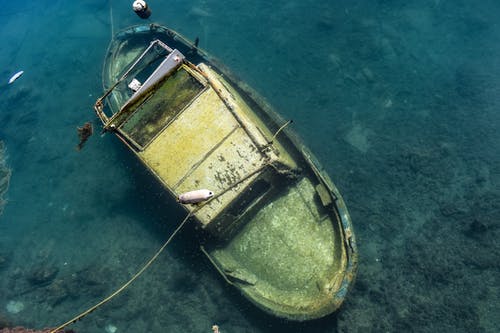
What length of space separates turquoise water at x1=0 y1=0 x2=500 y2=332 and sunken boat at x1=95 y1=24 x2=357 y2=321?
4.38 feet

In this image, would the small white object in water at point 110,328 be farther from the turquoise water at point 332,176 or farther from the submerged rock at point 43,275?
the submerged rock at point 43,275

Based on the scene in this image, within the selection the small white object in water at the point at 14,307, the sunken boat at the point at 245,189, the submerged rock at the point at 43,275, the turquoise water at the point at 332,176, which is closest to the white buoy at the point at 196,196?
the sunken boat at the point at 245,189

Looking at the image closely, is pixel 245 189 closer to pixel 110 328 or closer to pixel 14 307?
pixel 110 328

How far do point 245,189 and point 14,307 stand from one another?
A: 963 centimetres

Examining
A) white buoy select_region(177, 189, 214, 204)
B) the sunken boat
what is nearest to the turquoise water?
the sunken boat

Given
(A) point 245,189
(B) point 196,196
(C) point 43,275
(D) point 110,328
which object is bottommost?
(D) point 110,328

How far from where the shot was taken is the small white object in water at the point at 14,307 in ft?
35.0

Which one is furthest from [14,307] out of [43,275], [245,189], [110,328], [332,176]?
Answer: [332,176]

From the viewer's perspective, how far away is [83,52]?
16281mm

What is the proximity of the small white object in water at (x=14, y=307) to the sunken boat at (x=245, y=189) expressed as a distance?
24.4ft

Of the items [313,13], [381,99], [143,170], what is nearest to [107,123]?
[143,170]

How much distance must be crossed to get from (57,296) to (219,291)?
5772mm

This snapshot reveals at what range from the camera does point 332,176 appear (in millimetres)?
9953

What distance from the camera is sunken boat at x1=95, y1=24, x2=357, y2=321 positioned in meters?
7.29
